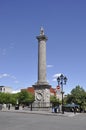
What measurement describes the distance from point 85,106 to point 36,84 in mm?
49979

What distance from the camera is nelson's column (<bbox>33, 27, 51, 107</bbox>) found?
5900cm

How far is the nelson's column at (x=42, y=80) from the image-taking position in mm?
59000

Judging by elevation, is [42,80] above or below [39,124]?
above

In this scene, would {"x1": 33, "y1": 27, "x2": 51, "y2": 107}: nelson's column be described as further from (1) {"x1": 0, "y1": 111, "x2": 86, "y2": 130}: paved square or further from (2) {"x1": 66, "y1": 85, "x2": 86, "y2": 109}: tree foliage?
(2) {"x1": 66, "y1": 85, "x2": 86, "y2": 109}: tree foliage

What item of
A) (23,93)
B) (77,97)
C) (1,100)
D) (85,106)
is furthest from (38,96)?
(1,100)

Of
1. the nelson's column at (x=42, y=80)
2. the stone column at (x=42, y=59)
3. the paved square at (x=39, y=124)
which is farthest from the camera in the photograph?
the stone column at (x=42, y=59)

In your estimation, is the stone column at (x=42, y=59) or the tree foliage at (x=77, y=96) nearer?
the stone column at (x=42, y=59)

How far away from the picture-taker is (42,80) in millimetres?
59656

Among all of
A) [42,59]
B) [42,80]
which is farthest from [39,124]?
[42,59]

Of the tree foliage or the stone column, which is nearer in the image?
the stone column

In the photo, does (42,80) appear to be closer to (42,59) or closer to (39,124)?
(42,59)

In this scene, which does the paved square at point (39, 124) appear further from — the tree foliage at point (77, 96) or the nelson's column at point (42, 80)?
the tree foliage at point (77, 96)

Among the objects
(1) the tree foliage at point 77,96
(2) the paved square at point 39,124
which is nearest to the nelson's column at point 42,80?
(2) the paved square at point 39,124

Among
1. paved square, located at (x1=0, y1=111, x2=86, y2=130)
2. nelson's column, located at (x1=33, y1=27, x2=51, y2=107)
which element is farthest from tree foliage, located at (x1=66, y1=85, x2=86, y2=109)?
paved square, located at (x1=0, y1=111, x2=86, y2=130)
